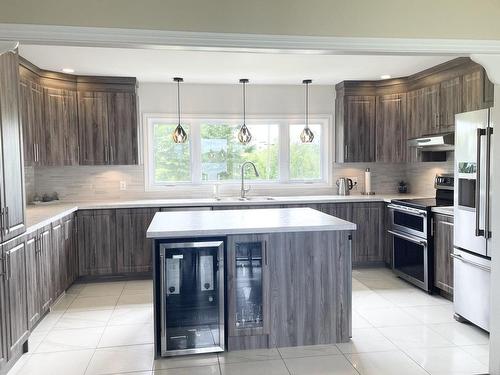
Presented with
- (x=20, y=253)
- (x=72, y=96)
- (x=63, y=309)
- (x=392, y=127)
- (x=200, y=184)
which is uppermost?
(x=72, y=96)

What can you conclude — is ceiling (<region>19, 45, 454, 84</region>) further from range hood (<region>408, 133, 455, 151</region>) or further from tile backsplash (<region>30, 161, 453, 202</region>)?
tile backsplash (<region>30, 161, 453, 202</region>)

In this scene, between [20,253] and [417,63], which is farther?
[417,63]

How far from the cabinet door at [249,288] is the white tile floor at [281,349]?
0.20m

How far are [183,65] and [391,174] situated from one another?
11.3ft

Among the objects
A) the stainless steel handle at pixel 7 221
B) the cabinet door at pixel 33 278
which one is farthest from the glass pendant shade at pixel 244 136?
the stainless steel handle at pixel 7 221

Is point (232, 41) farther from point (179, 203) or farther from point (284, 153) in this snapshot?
point (284, 153)

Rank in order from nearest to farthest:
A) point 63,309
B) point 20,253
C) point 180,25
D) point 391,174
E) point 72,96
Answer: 1. point 180,25
2. point 20,253
3. point 63,309
4. point 72,96
5. point 391,174

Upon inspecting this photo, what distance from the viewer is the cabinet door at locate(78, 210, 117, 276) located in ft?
15.6

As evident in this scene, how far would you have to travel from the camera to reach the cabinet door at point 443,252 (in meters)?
3.99

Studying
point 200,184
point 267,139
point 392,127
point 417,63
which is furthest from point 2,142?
point 392,127

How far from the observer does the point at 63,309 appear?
13.2 ft

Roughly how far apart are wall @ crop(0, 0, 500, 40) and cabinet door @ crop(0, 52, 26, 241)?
75cm

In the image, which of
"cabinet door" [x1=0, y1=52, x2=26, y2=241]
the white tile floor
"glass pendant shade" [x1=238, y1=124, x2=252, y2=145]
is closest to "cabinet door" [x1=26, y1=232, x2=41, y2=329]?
the white tile floor

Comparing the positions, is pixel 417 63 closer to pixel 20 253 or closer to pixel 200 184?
pixel 200 184
